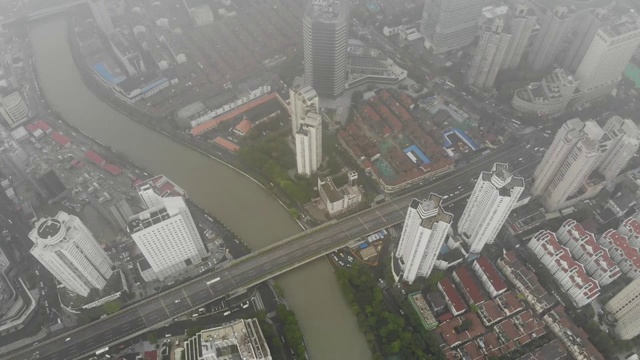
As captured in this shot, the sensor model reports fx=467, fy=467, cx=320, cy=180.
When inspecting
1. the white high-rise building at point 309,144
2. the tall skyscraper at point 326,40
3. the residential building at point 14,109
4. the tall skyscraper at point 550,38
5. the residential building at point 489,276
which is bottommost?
the residential building at point 489,276

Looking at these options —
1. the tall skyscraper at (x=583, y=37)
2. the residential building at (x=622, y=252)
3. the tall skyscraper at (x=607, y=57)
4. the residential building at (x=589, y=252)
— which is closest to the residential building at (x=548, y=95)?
the tall skyscraper at (x=607, y=57)

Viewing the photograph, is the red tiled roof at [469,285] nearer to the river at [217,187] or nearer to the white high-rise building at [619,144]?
the river at [217,187]

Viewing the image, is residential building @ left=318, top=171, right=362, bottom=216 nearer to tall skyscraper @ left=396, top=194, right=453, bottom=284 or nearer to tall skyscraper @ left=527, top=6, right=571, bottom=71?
tall skyscraper @ left=396, top=194, right=453, bottom=284

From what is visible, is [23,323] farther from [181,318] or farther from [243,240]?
[243,240]

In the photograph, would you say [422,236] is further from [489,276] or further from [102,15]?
[102,15]

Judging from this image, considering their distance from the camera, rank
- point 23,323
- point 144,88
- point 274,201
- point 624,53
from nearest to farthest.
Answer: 1. point 23,323
2. point 274,201
3. point 624,53
4. point 144,88

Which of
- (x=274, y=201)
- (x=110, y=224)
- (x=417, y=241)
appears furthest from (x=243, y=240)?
(x=417, y=241)
